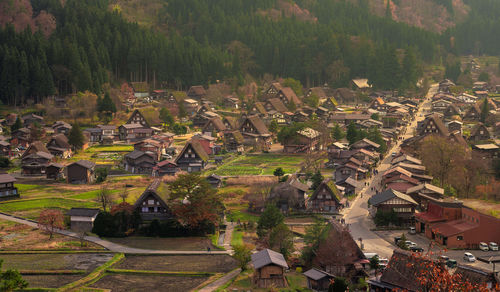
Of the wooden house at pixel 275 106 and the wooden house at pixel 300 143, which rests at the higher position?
the wooden house at pixel 275 106

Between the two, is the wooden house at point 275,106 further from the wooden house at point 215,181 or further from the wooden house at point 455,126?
the wooden house at point 215,181

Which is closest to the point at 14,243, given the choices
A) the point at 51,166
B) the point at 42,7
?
the point at 51,166

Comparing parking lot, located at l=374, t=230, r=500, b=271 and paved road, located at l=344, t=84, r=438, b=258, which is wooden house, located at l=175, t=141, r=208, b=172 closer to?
paved road, located at l=344, t=84, r=438, b=258

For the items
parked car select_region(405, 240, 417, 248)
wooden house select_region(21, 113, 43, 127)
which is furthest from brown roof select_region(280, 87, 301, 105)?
parked car select_region(405, 240, 417, 248)

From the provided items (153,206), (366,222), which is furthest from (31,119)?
(366,222)

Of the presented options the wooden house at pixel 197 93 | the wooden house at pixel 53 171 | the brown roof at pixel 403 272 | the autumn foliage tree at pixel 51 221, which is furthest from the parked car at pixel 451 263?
the wooden house at pixel 197 93

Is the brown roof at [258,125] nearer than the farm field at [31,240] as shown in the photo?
No

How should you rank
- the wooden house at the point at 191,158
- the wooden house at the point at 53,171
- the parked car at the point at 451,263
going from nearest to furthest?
the parked car at the point at 451,263
the wooden house at the point at 53,171
the wooden house at the point at 191,158
